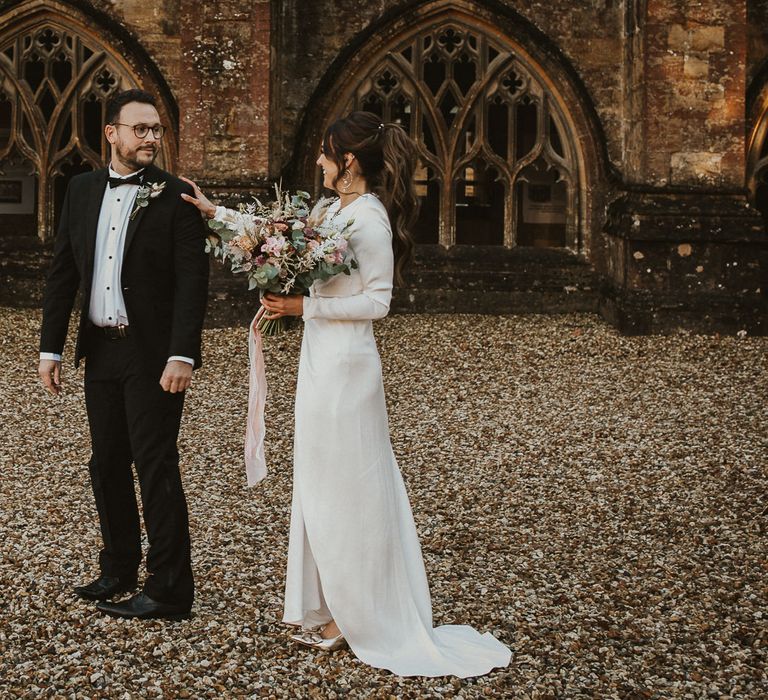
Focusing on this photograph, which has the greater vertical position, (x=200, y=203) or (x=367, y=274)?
(x=200, y=203)

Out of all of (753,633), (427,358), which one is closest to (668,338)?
(427,358)

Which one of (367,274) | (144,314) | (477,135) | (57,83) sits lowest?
(144,314)

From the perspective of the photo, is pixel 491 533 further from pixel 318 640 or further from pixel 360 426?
pixel 360 426

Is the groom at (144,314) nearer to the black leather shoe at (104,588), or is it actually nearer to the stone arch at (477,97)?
the black leather shoe at (104,588)

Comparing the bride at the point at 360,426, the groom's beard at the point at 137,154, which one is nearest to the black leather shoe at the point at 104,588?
the bride at the point at 360,426

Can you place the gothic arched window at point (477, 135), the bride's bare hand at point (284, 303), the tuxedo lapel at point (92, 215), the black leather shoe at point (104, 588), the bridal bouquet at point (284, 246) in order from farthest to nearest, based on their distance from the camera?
the gothic arched window at point (477, 135) < the black leather shoe at point (104, 588) < the tuxedo lapel at point (92, 215) < the bride's bare hand at point (284, 303) < the bridal bouquet at point (284, 246)

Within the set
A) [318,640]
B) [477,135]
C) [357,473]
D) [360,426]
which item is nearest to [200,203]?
[360,426]

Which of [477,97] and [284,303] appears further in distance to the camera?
[477,97]

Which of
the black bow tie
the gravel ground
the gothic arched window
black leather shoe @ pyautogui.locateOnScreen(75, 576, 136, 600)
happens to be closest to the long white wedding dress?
the gravel ground

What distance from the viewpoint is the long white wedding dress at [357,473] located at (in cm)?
380

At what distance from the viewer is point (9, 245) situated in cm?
1226

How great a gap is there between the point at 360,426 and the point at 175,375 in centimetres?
67

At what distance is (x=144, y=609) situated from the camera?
13.7 feet

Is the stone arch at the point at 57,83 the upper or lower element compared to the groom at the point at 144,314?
upper
